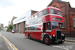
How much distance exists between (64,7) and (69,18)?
283 centimetres

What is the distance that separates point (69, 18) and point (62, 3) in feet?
13.3

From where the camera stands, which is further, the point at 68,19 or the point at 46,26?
the point at 68,19

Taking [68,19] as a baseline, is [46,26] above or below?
below

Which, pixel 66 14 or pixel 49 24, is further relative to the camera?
pixel 66 14

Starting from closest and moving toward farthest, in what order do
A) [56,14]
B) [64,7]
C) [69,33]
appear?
[56,14], [69,33], [64,7]

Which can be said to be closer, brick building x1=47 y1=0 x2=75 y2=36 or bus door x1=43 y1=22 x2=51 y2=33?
bus door x1=43 y1=22 x2=51 y2=33

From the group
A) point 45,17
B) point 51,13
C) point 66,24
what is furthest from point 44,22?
point 66,24

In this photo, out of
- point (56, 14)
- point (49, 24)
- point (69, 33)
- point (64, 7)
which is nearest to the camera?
point (49, 24)

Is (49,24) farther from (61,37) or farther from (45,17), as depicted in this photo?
(61,37)

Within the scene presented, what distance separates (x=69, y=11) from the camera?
52.4ft

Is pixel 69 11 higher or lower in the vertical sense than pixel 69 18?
higher

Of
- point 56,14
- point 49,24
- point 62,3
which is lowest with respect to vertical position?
point 49,24

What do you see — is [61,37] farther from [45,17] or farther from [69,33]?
[69,33]

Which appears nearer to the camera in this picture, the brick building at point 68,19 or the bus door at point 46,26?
the bus door at point 46,26
